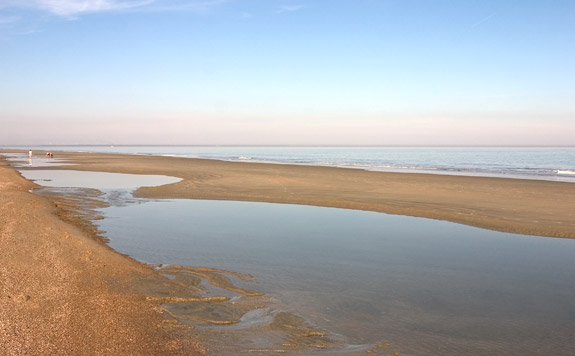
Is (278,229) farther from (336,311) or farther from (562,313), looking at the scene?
(562,313)

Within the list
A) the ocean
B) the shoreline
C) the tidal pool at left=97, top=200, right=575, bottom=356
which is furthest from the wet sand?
the ocean

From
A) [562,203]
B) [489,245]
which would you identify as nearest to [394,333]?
[489,245]

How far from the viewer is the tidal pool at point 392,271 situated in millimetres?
6520

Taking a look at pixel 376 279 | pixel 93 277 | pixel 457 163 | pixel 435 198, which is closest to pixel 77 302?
pixel 93 277

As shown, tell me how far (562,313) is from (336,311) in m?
3.59

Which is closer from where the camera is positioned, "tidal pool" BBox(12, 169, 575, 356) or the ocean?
"tidal pool" BBox(12, 169, 575, 356)

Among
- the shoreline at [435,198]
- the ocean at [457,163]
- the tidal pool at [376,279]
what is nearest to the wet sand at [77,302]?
the tidal pool at [376,279]

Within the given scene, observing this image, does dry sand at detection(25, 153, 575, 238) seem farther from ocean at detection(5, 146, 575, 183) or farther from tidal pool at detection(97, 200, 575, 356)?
ocean at detection(5, 146, 575, 183)

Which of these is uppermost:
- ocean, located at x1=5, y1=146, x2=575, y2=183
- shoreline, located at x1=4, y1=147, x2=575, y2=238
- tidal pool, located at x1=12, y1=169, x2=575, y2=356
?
ocean, located at x1=5, y1=146, x2=575, y2=183

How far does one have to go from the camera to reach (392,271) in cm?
966

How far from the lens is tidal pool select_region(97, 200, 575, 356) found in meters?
6.52

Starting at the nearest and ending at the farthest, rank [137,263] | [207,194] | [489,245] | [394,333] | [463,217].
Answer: [394,333], [137,263], [489,245], [463,217], [207,194]

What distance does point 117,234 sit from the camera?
13.3m

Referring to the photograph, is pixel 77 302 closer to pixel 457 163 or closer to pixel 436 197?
pixel 436 197
